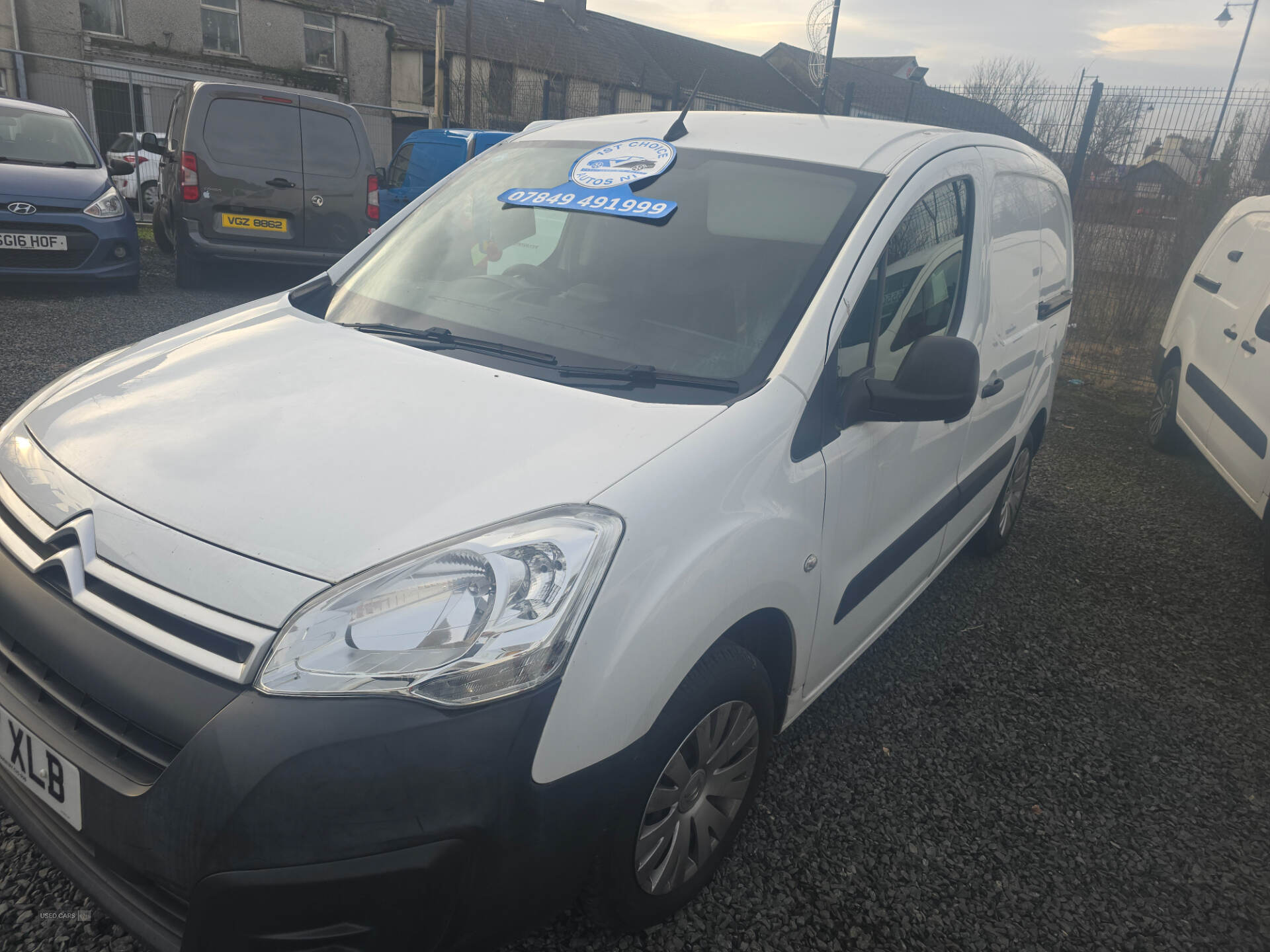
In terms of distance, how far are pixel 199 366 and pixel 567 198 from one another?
1.10 metres

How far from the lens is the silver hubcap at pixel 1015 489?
3893 mm

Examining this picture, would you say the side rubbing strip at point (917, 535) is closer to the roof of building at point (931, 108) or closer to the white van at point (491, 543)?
the white van at point (491, 543)

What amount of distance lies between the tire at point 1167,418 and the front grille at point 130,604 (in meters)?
6.41

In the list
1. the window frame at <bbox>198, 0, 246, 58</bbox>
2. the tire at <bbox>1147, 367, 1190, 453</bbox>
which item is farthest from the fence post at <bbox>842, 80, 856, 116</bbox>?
the window frame at <bbox>198, 0, 246, 58</bbox>

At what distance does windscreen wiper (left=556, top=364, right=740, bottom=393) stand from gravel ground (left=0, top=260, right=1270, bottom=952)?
117 centimetres

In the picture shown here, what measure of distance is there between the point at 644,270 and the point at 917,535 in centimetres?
117

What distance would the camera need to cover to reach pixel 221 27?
25.2m

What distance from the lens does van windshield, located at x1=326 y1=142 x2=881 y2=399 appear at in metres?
2.03

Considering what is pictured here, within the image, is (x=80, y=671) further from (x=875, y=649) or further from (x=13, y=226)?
(x=13, y=226)

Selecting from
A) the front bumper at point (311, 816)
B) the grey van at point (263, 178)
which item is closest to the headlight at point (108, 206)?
the grey van at point (263, 178)

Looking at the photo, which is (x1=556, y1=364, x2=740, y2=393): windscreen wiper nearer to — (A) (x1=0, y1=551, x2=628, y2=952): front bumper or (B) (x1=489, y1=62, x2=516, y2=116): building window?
(A) (x1=0, y1=551, x2=628, y2=952): front bumper

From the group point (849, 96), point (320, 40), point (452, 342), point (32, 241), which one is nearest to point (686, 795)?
point (452, 342)

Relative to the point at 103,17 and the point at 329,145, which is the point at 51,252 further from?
the point at 103,17

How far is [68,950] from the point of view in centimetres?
165
